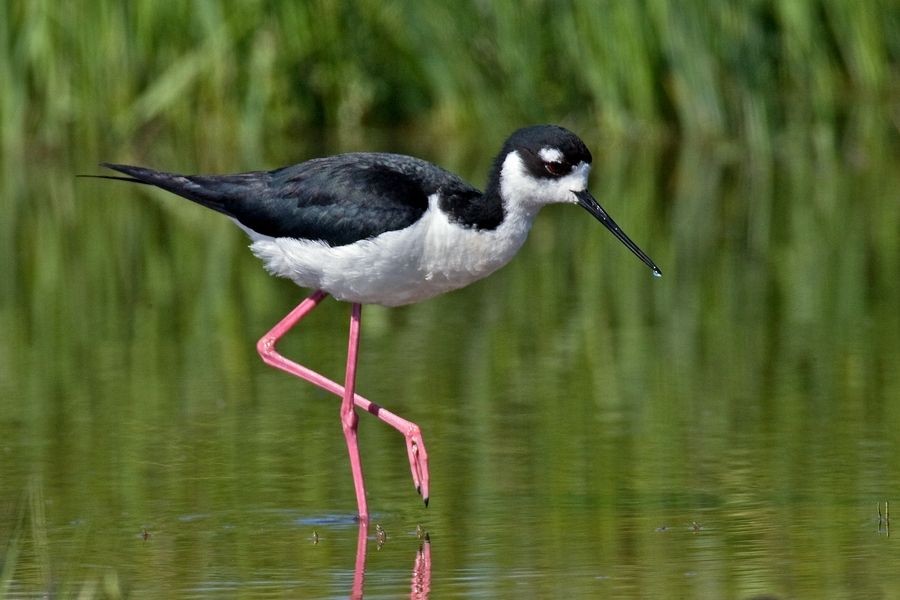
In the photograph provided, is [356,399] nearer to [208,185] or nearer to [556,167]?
[208,185]

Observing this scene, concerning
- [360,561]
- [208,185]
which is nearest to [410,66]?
[208,185]

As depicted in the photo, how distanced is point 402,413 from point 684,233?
441 centimetres

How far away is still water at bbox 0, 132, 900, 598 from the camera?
5207 mm

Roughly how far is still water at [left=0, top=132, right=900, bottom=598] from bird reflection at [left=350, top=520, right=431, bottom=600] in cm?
1

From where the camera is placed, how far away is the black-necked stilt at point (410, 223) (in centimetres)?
602

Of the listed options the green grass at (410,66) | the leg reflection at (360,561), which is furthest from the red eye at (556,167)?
the green grass at (410,66)

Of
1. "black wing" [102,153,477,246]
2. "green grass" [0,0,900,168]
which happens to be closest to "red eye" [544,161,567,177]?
"black wing" [102,153,477,246]

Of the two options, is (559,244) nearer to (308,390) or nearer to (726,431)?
(308,390)

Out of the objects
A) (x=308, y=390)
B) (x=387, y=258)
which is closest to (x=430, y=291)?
(x=387, y=258)

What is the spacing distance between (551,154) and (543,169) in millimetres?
62

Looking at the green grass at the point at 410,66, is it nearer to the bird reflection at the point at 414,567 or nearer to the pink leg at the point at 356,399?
the pink leg at the point at 356,399

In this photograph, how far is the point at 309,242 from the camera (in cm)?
629

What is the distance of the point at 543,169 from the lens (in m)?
6.02

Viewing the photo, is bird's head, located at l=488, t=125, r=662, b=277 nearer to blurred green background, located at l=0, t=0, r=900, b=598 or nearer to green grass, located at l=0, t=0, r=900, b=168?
blurred green background, located at l=0, t=0, r=900, b=598
